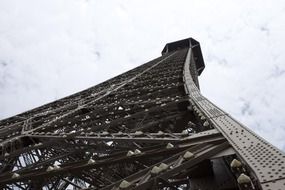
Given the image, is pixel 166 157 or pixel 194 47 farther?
pixel 194 47

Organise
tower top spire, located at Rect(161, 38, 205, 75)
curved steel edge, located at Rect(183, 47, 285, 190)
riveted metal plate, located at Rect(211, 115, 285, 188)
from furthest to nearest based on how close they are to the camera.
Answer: tower top spire, located at Rect(161, 38, 205, 75) → riveted metal plate, located at Rect(211, 115, 285, 188) → curved steel edge, located at Rect(183, 47, 285, 190)

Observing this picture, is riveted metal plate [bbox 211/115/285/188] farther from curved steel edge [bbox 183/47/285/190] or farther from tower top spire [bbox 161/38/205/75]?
tower top spire [bbox 161/38/205/75]

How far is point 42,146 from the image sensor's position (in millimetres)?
9445

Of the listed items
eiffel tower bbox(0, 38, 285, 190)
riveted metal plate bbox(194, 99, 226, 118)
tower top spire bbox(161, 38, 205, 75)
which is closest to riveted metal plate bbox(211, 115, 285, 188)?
eiffel tower bbox(0, 38, 285, 190)

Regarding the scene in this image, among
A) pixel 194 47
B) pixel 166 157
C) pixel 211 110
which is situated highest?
pixel 194 47

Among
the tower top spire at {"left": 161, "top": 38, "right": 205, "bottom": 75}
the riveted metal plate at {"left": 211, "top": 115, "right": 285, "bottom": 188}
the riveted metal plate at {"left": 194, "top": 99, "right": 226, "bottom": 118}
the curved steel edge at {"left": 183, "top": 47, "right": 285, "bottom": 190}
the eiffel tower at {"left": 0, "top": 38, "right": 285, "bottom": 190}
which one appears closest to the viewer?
the curved steel edge at {"left": 183, "top": 47, "right": 285, "bottom": 190}

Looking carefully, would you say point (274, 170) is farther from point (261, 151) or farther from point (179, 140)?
point (179, 140)

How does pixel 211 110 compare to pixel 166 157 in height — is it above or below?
above

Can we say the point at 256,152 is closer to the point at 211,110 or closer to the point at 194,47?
the point at 211,110

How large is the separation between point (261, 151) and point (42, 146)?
6.30m

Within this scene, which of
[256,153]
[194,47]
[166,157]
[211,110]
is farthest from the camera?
[194,47]

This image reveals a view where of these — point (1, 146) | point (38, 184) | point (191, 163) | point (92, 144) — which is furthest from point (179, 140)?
point (1, 146)

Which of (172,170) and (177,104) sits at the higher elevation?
(177,104)

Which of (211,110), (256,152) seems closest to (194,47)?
(211,110)
